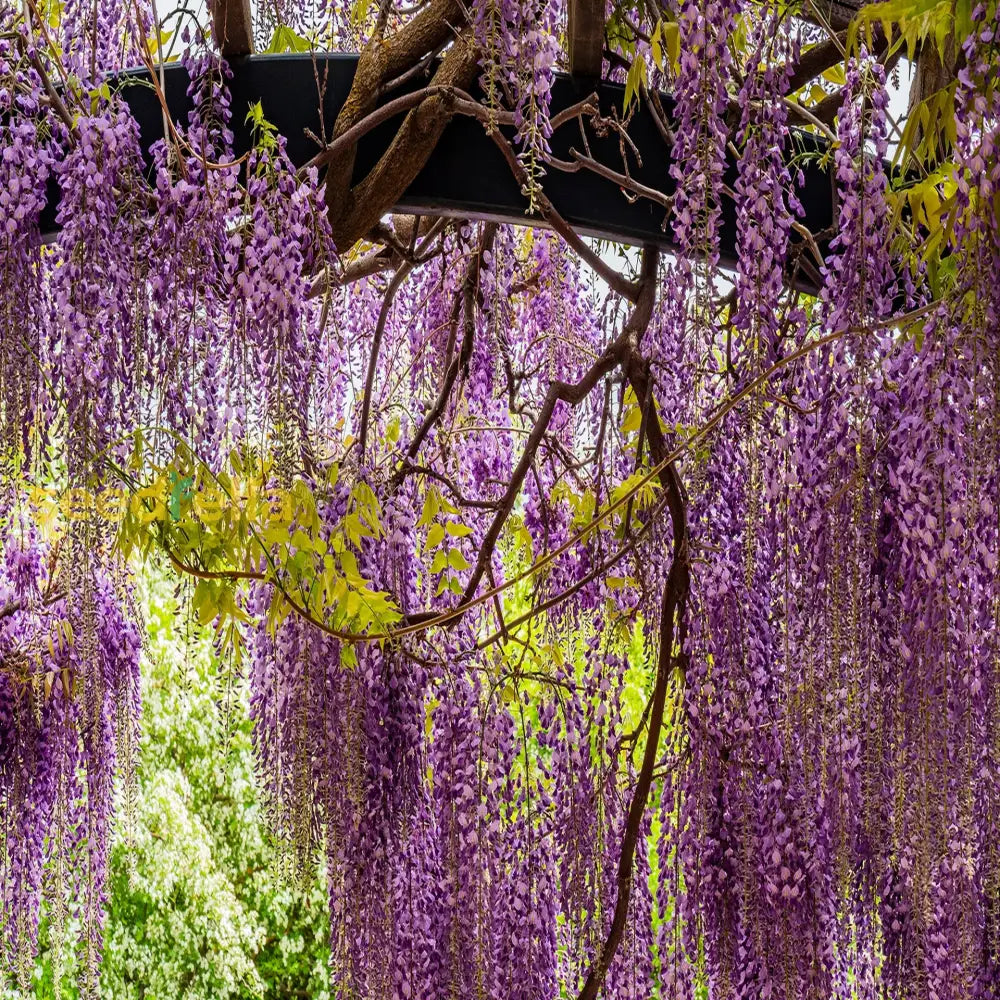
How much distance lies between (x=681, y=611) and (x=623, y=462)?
0.46 meters

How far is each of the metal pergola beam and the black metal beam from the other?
1.1 inches

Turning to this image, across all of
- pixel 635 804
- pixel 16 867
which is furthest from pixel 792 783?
pixel 16 867

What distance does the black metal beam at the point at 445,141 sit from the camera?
2523mm

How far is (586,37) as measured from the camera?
2471mm

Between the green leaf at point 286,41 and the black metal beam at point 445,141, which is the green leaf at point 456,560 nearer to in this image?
the black metal beam at point 445,141

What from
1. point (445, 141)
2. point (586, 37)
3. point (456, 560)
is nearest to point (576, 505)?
point (456, 560)

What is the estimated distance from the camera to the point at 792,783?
2746mm

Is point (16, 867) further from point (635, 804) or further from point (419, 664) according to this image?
point (635, 804)

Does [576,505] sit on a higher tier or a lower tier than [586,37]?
lower

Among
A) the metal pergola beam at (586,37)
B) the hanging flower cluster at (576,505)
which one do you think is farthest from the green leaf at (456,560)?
the metal pergola beam at (586,37)

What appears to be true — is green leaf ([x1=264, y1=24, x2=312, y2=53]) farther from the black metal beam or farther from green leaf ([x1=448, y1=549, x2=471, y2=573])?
green leaf ([x1=448, y1=549, x2=471, y2=573])

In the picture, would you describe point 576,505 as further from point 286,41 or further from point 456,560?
point 286,41

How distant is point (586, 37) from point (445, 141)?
281 millimetres

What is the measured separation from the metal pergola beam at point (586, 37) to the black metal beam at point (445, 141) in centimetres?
3
